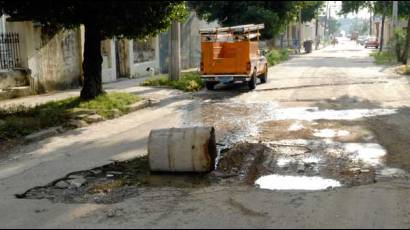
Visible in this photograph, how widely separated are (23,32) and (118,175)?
35.1 ft

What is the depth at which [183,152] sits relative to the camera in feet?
25.0

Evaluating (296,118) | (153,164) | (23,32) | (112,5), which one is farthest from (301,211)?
(23,32)

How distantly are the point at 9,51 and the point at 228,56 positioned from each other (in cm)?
729

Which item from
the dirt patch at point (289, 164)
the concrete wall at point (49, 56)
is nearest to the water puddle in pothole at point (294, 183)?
the dirt patch at point (289, 164)

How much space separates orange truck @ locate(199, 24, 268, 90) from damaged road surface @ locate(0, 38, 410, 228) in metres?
5.46

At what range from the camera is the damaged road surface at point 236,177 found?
5812 mm

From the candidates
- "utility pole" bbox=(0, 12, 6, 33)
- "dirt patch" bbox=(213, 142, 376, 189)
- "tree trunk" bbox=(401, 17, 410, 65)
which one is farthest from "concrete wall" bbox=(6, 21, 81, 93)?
"tree trunk" bbox=(401, 17, 410, 65)

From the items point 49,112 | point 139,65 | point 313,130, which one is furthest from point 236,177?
point 139,65

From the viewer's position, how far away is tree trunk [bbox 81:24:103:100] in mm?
14172

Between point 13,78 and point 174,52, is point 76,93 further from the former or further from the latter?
point 174,52

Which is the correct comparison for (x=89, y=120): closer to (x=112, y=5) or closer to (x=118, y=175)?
(x=112, y=5)

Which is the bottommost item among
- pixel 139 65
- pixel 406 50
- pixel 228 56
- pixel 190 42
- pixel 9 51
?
pixel 139 65

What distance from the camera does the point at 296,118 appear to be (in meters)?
12.8

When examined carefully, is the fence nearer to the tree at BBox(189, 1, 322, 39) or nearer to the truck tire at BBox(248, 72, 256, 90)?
the truck tire at BBox(248, 72, 256, 90)
